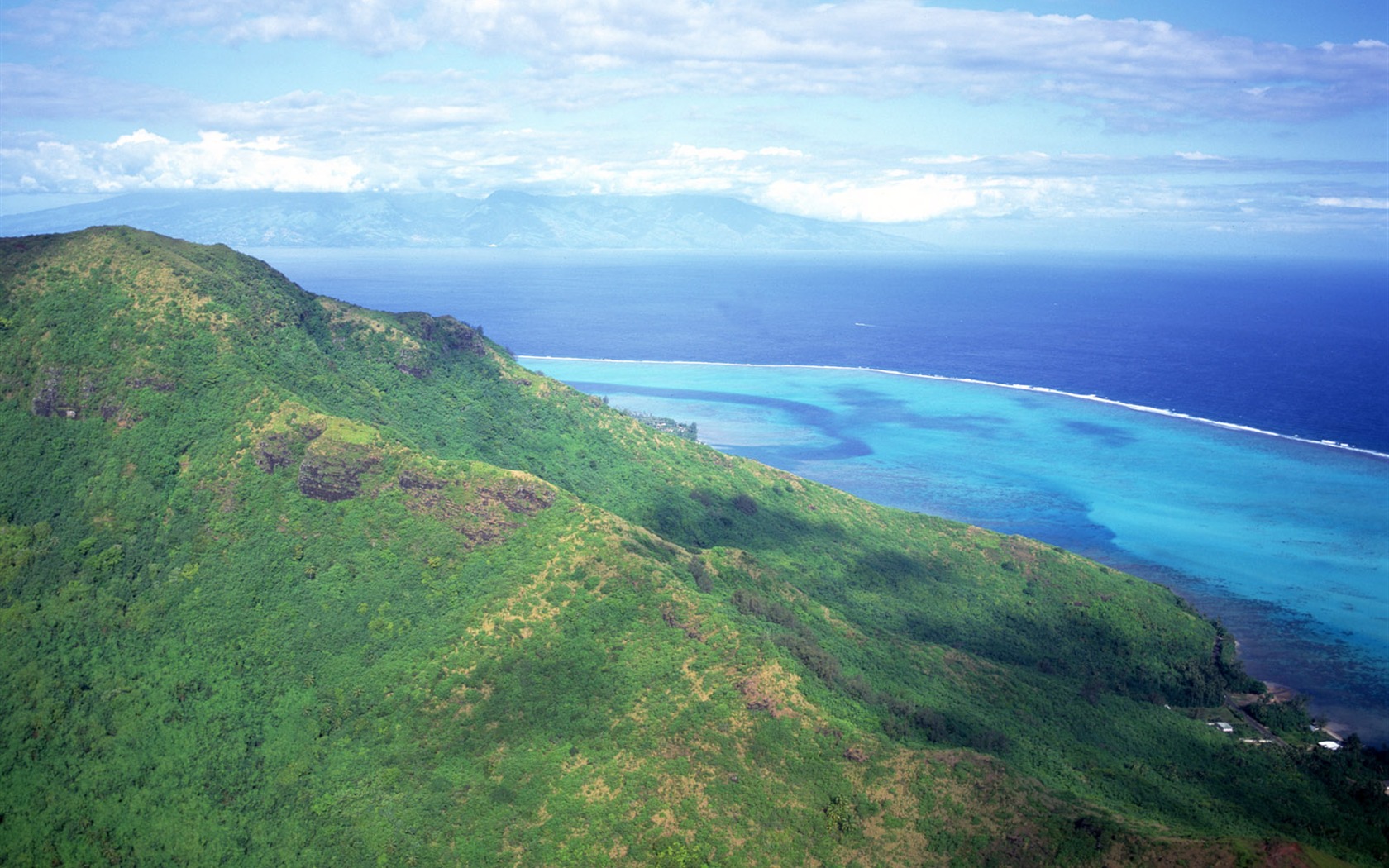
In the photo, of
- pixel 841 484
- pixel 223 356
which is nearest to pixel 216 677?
pixel 223 356

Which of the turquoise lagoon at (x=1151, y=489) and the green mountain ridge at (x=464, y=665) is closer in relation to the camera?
the green mountain ridge at (x=464, y=665)

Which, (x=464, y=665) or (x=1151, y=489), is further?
(x=1151, y=489)

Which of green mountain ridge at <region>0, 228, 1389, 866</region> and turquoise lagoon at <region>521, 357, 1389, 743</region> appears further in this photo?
turquoise lagoon at <region>521, 357, 1389, 743</region>

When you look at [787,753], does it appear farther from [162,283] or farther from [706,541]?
[162,283]

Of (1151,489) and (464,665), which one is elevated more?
(464,665)
